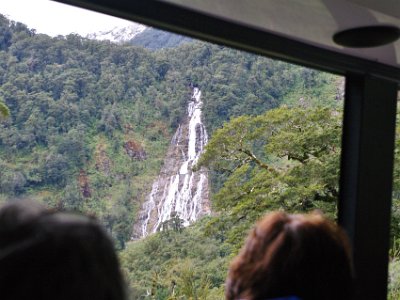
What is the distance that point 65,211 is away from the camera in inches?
30.6

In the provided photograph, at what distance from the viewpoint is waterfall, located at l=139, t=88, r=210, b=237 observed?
365 cm

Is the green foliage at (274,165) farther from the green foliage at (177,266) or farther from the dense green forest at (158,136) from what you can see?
the green foliage at (177,266)

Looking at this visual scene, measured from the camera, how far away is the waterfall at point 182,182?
365 cm

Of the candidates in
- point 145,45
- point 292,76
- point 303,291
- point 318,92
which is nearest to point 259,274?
point 303,291

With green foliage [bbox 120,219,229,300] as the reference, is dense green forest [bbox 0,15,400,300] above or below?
above

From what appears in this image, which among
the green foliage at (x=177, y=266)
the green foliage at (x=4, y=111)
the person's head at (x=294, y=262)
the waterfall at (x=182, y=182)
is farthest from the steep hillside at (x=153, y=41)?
the person's head at (x=294, y=262)

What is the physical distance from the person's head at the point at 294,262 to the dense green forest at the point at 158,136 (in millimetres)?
270

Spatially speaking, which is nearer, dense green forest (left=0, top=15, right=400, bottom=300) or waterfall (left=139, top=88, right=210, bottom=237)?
dense green forest (left=0, top=15, right=400, bottom=300)

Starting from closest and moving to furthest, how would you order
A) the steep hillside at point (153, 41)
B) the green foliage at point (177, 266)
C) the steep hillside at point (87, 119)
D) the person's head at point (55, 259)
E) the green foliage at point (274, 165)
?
the person's head at point (55, 259) < the steep hillside at point (87, 119) < the steep hillside at point (153, 41) < the green foliage at point (177, 266) < the green foliage at point (274, 165)

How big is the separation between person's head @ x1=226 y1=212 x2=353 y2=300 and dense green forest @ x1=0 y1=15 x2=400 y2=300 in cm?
27

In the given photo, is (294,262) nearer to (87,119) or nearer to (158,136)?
(87,119)

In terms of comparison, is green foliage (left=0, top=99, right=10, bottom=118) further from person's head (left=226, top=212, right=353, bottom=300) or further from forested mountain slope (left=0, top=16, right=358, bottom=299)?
person's head (left=226, top=212, right=353, bottom=300)

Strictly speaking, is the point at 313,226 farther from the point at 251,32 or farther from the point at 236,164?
the point at 236,164

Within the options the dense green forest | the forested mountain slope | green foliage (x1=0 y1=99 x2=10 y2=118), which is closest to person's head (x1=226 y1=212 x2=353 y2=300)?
the dense green forest
